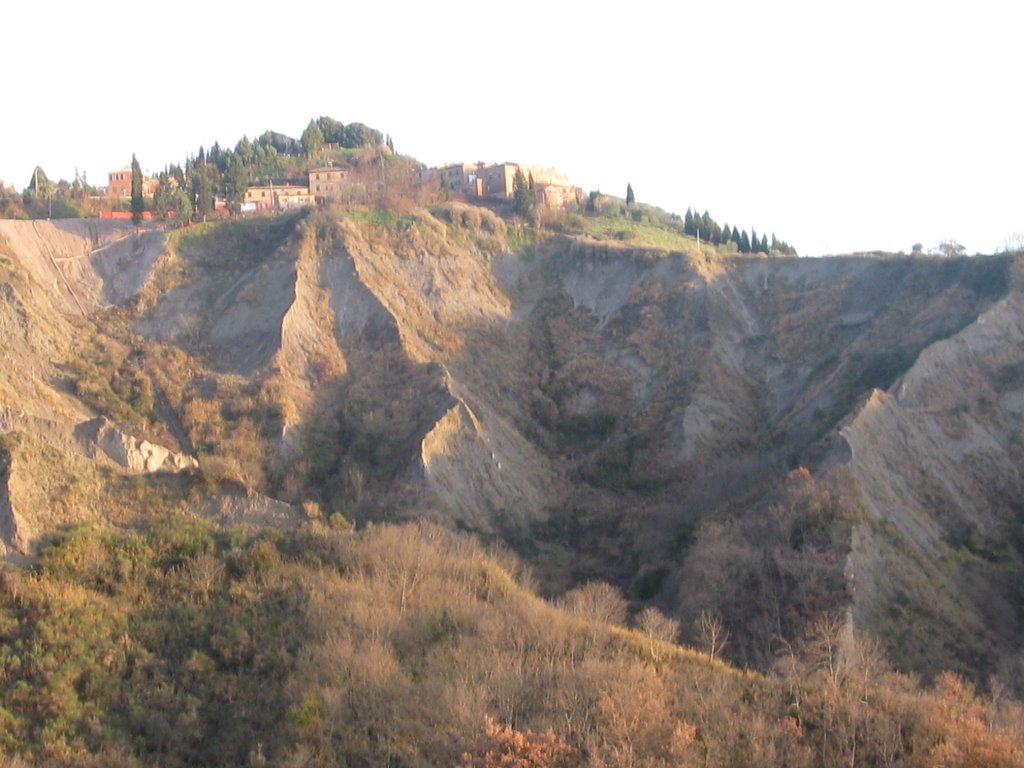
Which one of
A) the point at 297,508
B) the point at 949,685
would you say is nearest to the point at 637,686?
the point at 949,685

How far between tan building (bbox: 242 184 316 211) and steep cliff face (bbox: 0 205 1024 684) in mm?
10133

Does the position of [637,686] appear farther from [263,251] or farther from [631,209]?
[631,209]

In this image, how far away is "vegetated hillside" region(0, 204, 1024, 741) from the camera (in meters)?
30.8

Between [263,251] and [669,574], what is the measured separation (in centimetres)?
2557

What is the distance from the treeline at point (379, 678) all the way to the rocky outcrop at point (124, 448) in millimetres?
3452

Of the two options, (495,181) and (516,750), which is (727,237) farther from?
(516,750)

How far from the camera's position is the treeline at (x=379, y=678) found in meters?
Result: 18.5

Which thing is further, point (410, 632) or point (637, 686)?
point (410, 632)

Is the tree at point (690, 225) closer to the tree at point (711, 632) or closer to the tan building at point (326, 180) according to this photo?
the tan building at point (326, 180)

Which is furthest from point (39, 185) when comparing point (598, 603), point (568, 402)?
point (598, 603)

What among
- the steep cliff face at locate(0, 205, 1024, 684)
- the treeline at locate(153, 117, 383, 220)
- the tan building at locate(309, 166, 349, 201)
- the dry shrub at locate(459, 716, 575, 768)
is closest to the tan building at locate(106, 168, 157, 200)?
the treeline at locate(153, 117, 383, 220)

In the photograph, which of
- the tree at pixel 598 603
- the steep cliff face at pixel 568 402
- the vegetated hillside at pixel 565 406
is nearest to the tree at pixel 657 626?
the tree at pixel 598 603

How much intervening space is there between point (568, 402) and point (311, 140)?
42.5 m

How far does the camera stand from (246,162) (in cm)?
7325
